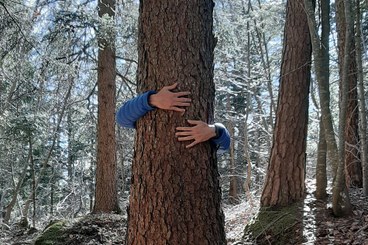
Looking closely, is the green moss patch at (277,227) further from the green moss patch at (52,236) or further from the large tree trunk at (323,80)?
the green moss patch at (52,236)

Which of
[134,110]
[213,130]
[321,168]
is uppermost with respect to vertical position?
[134,110]

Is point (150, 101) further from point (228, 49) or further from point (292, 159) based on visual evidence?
point (228, 49)

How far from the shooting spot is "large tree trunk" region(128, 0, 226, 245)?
238cm

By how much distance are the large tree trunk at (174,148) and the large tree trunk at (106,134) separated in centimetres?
526

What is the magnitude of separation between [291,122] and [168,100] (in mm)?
3078

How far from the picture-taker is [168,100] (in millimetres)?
2422

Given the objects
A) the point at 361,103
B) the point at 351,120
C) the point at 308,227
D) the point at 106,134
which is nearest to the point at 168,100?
the point at 308,227

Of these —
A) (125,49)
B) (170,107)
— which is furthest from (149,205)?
(125,49)

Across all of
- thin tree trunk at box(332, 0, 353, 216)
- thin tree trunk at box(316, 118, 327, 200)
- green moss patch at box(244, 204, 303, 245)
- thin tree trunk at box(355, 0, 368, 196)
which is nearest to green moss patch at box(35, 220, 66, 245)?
green moss patch at box(244, 204, 303, 245)

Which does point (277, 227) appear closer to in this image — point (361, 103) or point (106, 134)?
point (361, 103)

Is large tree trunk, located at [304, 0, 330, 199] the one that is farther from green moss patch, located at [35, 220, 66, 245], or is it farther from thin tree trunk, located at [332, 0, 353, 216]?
green moss patch, located at [35, 220, 66, 245]

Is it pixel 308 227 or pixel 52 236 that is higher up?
pixel 308 227

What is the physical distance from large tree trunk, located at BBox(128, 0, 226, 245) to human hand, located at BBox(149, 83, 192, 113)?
0.05m

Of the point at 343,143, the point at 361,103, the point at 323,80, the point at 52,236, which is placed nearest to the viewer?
the point at 343,143
